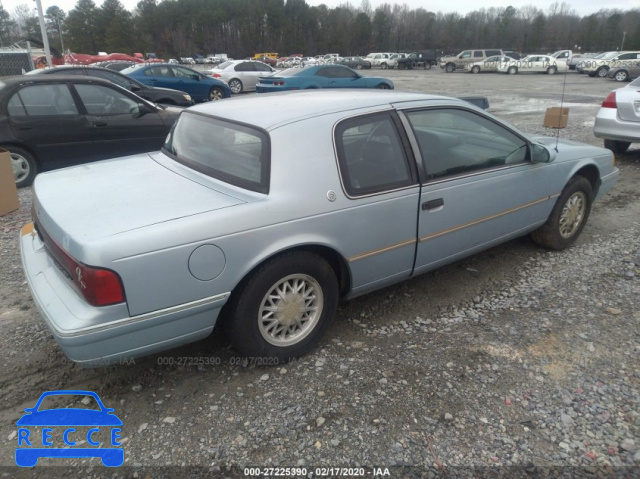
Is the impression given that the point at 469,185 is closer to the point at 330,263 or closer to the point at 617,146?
the point at 330,263

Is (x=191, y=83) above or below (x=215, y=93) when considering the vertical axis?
above

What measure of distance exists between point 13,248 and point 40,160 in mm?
2267

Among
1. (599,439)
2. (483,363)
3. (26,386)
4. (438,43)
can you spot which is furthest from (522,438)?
(438,43)

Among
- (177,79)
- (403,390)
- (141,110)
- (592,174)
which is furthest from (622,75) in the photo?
(403,390)

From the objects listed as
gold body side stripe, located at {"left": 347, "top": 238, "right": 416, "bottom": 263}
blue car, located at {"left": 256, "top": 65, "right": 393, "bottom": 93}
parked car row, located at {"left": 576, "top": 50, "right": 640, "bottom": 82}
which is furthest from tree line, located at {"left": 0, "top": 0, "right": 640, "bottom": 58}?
gold body side stripe, located at {"left": 347, "top": 238, "right": 416, "bottom": 263}

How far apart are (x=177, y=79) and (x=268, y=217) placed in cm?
1505

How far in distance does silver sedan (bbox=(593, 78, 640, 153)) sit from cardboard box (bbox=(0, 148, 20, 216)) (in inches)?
329

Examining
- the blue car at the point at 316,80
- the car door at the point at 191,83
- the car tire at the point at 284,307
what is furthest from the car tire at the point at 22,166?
the car door at the point at 191,83

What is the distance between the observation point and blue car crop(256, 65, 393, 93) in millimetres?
15989

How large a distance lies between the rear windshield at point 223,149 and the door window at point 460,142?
113 cm

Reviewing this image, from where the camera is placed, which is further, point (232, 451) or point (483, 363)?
point (483, 363)

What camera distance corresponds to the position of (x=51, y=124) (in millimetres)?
6336

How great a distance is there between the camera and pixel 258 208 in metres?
2.56

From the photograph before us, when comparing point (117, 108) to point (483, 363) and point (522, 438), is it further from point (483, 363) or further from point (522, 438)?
point (522, 438)
